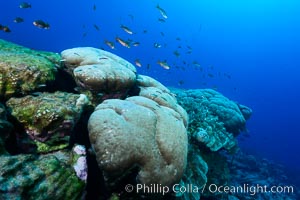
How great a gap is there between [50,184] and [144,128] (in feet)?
6.17

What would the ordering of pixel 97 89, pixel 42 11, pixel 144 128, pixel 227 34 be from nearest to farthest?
pixel 144 128, pixel 97 89, pixel 42 11, pixel 227 34

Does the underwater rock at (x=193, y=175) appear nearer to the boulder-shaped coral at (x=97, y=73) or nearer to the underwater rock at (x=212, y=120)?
the underwater rock at (x=212, y=120)

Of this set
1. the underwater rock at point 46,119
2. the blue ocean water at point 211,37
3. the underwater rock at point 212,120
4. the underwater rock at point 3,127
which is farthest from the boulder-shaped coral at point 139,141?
the blue ocean water at point 211,37

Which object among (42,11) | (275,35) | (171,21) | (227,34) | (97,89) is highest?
(275,35)

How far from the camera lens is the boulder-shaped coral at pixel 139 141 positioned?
13.8ft

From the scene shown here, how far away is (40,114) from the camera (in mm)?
4055

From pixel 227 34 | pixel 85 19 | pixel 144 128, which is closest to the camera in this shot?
pixel 144 128

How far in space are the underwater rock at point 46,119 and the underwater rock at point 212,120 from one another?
495 centimetres

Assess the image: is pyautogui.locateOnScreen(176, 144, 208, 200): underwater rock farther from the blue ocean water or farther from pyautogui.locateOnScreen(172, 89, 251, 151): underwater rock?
the blue ocean water

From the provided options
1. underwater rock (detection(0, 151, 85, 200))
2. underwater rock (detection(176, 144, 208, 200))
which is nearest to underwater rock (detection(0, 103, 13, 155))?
underwater rock (detection(0, 151, 85, 200))

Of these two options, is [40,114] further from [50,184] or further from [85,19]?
[85,19]

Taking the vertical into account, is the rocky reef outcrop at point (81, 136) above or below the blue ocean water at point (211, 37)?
below

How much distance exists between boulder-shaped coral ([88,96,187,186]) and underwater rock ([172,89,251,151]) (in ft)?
11.0

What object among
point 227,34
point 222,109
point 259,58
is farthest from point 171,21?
point 222,109
